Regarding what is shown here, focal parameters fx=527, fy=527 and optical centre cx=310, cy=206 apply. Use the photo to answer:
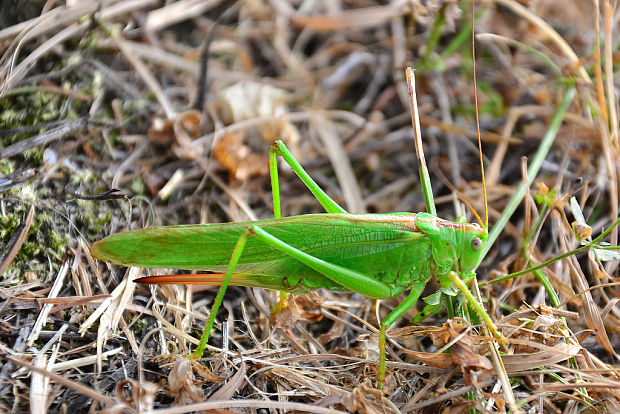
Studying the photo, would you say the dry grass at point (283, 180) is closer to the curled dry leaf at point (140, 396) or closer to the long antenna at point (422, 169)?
the curled dry leaf at point (140, 396)

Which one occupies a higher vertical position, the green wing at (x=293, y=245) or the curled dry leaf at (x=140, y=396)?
the green wing at (x=293, y=245)

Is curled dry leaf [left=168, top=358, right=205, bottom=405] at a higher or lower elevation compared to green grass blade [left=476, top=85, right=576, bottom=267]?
lower

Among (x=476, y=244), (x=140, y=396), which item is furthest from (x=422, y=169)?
(x=140, y=396)

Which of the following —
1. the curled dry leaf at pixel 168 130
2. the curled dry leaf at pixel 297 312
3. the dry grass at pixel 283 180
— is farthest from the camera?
the curled dry leaf at pixel 168 130

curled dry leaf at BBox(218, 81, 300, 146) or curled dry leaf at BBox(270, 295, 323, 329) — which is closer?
curled dry leaf at BBox(270, 295, 323, 329)

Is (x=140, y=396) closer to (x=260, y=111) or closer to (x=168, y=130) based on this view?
(x=168, y=130)

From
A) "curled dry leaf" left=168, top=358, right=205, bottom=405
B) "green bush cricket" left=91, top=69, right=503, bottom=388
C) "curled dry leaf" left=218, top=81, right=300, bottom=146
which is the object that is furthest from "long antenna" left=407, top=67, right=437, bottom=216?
"curled dry leaf" left=168, top=358, right=205, bottom=405

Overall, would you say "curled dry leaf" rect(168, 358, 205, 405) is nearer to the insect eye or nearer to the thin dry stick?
the insect eye

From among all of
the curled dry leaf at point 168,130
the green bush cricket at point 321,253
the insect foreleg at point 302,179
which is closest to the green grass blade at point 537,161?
the green bush cricket at point 321,253
